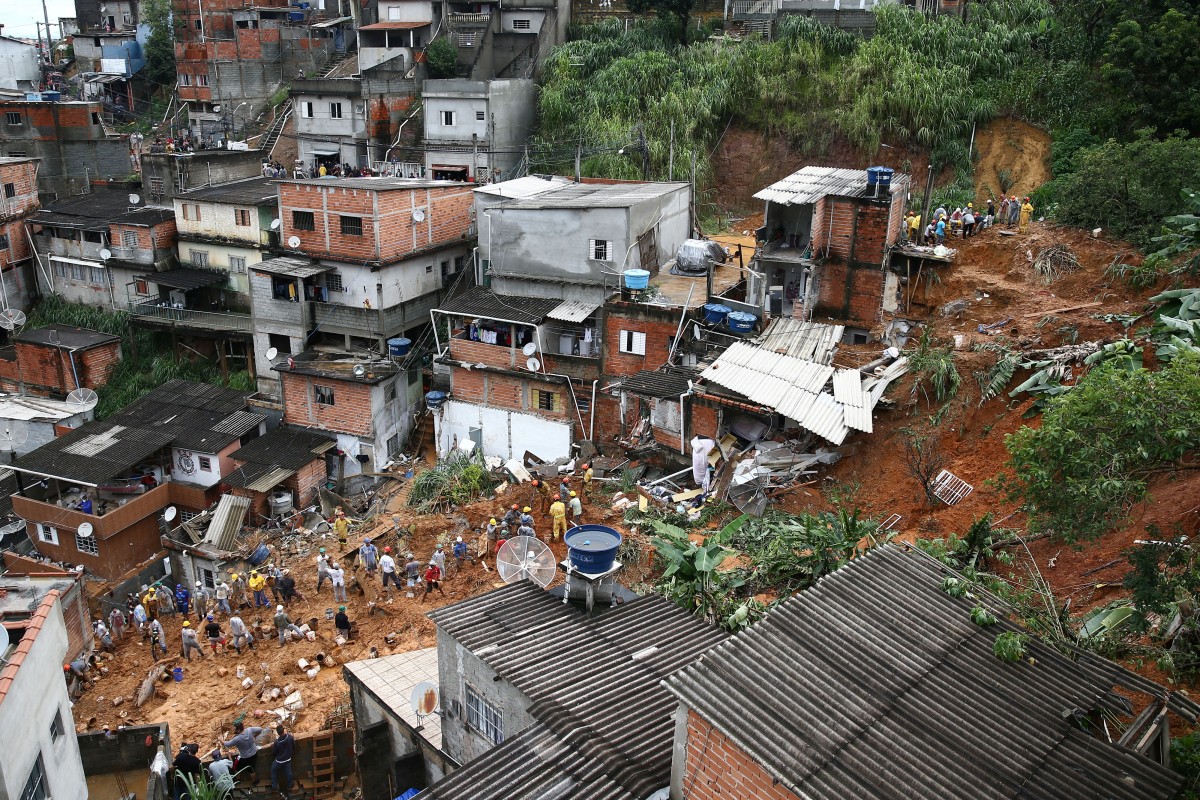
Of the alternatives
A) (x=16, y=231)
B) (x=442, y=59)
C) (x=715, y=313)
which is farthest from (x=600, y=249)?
(x=16, y=231)

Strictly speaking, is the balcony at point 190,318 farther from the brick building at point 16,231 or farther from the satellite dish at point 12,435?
the brick building at point 16,231

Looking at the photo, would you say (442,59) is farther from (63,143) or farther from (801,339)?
(801,339)

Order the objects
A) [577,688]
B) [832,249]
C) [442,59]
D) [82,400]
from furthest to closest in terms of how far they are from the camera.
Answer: [442,59]
[82,400]
[832,249]
[577,688]

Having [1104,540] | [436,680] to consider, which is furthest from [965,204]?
[436,680]

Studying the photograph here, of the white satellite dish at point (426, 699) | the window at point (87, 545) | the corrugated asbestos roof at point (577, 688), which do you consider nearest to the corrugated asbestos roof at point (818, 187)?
the corrugated asbestos roof at point (577, 688)

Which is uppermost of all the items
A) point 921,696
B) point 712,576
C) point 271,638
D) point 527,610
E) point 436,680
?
point 921,696

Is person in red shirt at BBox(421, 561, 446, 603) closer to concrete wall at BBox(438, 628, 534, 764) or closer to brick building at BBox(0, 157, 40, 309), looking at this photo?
concrete wall at BBox(438, 628, 534, 764)

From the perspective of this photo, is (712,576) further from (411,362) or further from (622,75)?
(622,75)
